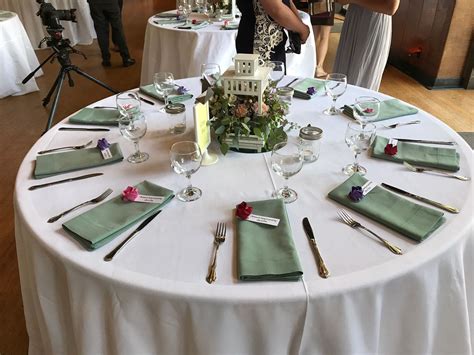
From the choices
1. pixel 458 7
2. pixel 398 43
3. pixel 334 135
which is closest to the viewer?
pixel 334 135

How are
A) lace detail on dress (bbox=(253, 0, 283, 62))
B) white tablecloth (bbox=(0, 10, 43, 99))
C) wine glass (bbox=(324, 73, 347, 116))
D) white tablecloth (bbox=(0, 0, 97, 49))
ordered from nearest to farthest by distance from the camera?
wine glass (bbox=(324, 73, 347, 116)), lace detail on dress (bbox=(253, 0, 283, 62)), white tablecloth (bbox=(0, 10, 43, 99)), white tablecloth (bbox=(0, 0, 97, 49))

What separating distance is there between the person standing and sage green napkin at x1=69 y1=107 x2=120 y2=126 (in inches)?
Answer: 140

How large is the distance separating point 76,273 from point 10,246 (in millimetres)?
1495

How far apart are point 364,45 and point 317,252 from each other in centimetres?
208

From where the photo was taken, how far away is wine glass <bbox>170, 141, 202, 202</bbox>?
111cm

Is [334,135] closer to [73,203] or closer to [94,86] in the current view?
[73,203]

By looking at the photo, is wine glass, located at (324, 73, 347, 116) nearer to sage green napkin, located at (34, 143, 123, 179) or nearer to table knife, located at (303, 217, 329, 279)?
table knife, located at (303, 217, 329, 279)

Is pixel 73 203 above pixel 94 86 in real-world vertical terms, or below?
above

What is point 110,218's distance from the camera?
3.37 feet

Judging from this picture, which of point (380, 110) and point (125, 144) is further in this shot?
point (380, 110)

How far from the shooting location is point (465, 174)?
1184mm

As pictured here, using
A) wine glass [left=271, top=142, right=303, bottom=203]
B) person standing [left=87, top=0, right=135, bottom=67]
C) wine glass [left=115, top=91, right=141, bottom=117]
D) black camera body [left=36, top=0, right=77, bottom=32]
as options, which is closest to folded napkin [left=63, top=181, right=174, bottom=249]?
wine glass [left=271, top=142, right=303, bottom=203]

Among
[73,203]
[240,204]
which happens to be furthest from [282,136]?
[73,203]

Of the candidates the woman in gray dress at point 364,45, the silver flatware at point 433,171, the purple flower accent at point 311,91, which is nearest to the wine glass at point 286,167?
the silver flatware at point 433,171
